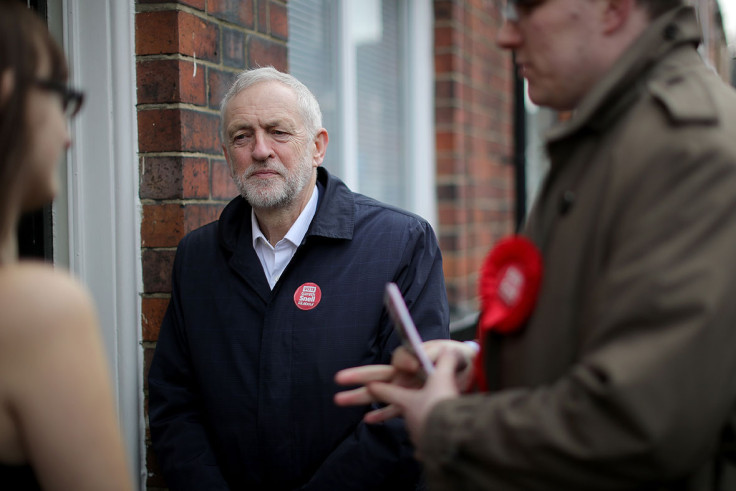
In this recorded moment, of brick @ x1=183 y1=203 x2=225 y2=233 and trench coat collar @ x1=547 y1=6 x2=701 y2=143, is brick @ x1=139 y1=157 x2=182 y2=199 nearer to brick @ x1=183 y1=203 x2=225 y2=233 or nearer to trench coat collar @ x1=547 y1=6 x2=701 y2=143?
brick @ x1=183 y1=203 x2=225 y2=233

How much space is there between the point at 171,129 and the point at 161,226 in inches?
12.3

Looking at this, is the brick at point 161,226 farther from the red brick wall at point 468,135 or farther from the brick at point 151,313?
the red brick wall at point 468,135

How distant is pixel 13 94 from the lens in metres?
1.06

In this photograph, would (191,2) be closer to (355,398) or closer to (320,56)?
(320,56)

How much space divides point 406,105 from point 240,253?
2369mm

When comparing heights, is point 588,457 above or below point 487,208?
below

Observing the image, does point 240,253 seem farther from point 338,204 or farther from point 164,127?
point 164,127

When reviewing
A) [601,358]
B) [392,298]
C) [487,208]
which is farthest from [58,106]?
[487,208]

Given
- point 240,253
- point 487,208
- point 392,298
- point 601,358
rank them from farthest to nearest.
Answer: point 487,208, point 240,253, point 392,298, point 601,358

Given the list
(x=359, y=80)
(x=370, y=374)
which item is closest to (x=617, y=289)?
(x=370, y=374)

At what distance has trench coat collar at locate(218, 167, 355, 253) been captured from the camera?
215 centimetres

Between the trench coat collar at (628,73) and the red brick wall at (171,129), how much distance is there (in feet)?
4.80

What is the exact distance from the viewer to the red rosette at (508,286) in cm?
115

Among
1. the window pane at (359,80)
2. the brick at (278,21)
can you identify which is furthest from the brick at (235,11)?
the window pane at (359,80)
